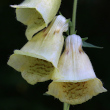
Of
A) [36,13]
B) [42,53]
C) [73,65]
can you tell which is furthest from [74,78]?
[36,13]

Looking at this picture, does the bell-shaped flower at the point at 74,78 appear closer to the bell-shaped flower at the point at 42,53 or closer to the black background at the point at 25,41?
the bell-shaped flower at the point at 42,53

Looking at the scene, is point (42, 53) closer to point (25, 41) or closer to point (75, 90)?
point (75, 90)

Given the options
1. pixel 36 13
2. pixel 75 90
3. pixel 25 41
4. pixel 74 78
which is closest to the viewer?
pixel 74 78

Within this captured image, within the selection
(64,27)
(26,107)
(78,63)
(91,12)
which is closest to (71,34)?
(64,27)

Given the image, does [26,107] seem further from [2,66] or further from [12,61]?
[12,61]

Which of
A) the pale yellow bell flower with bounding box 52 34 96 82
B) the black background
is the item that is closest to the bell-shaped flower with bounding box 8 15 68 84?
the pale yellow bell flower with bounding box 52 34 96 82

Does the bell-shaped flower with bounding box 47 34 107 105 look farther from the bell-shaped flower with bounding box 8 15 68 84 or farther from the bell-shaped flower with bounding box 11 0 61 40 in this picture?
the bell-shaped flower with bounding box 11 0 61 40
